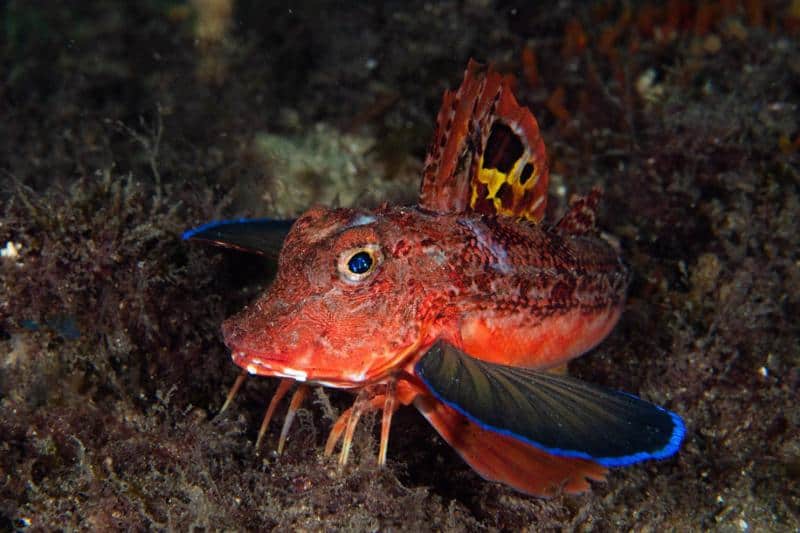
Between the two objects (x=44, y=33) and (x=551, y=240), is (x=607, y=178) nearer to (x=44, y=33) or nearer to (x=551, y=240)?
(x=551, y=240)

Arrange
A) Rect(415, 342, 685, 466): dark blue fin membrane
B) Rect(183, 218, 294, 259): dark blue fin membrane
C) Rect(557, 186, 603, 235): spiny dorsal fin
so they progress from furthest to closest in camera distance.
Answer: Rect(557, 186, 603, 235): spiny dorsal fin
Rect(183, 218, 294, 259): dark blue fin membrane
Rect(415, 342, 685, 466): dark blue fin membrane

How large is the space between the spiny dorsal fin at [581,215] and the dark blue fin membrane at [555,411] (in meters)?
1.46

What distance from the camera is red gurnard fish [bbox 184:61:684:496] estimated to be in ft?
8.62

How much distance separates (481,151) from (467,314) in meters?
1.01

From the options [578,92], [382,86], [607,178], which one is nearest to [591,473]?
[607,178]

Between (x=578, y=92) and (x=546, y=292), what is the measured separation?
13.5 feet

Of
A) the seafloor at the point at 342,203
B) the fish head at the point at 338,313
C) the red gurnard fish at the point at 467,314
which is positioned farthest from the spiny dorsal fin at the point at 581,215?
the fish head at the point at 338,313

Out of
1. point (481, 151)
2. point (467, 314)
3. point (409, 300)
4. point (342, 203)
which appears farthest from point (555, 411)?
point (342, 203)

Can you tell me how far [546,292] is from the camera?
3.44 meters

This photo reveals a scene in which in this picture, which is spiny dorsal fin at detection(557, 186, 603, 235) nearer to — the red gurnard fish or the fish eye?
the red gurnard fish

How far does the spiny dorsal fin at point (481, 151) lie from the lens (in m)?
3.44

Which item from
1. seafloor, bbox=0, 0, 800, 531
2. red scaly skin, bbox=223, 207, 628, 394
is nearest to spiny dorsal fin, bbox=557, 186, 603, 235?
red scaly skin, bbox=223, 207, 628, 394

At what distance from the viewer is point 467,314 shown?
3.14 m

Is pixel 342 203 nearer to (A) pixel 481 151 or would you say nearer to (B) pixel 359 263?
(A) pixel 481 151
